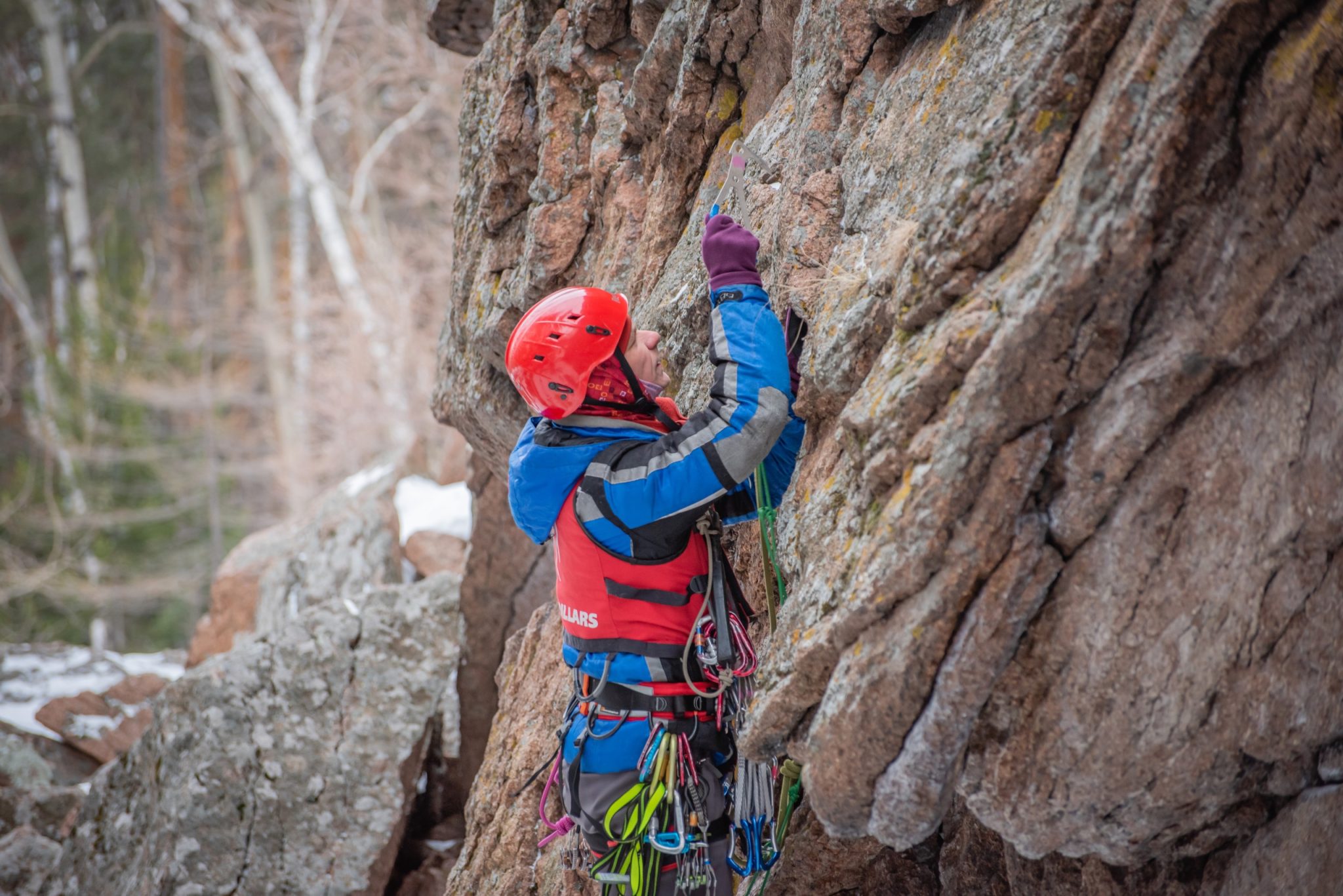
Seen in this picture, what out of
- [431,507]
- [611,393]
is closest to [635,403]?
[611,393]

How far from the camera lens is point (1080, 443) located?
95.3 inches

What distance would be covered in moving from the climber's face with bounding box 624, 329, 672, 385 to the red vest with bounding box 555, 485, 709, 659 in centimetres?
50

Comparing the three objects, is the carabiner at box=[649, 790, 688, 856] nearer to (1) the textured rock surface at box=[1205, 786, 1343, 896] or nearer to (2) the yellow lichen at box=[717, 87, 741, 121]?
(1) the textured rock surface at box=[1205, 786, 1343, 896]

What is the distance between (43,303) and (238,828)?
29448 millimetres

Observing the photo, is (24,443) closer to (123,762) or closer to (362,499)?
(362,499)

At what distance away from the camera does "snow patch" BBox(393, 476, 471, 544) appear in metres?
9.42

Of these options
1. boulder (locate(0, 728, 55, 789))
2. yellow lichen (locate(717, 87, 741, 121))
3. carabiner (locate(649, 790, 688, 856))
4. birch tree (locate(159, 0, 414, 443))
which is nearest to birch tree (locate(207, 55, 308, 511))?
birch tree (locate(159, 0, 414, 443))

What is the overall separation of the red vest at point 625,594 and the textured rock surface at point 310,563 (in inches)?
256

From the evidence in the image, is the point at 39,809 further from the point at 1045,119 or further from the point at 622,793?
the point at 1045,119

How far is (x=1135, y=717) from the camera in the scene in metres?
2.50

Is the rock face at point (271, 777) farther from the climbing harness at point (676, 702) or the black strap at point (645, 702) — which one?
the black strap at point (645, 702)

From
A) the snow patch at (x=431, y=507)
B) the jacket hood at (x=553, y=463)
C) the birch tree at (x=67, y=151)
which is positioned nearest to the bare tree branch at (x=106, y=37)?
the birch tree at (x=67, y=151)

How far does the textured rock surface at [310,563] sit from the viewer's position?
9.73 metres

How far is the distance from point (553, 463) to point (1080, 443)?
66.4 inches
